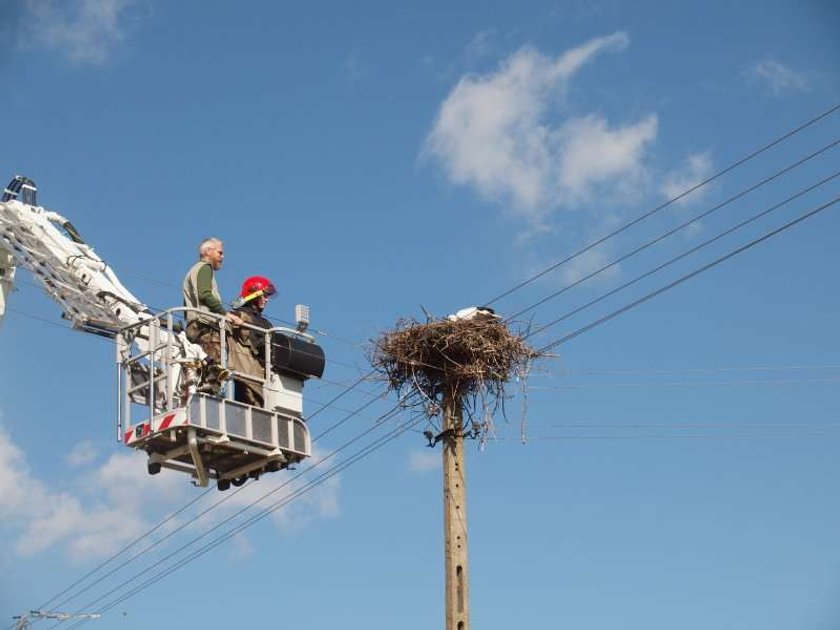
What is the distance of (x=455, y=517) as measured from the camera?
56.7 ft

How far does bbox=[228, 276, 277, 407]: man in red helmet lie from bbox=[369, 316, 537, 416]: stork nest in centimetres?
Answer: 191

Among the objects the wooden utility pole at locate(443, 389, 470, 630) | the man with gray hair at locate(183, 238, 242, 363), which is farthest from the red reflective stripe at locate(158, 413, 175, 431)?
the wooden utility pole at locate(443, 389, 470, 630)

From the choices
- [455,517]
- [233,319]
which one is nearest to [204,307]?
[233,319]

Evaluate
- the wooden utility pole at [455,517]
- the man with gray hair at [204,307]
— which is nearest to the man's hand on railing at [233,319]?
the man with gray hair at [204,307]

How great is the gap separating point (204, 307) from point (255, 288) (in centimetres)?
88

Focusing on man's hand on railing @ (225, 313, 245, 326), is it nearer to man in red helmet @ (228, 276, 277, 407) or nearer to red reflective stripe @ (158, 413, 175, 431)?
man in red helmet @ (228, 276, 277, 407)

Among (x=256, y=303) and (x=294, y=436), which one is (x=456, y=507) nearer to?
(x=294, y=436)

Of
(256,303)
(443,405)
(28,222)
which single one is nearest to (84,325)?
(28,222)

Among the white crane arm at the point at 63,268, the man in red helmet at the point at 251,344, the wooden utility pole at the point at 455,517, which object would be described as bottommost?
the wooden utility pole at the point at 455,517

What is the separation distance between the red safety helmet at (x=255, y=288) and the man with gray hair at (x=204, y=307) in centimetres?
55

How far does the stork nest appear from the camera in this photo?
1828 cm

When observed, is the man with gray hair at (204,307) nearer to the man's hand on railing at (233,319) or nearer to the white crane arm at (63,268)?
the man's hand on railing at (233,319)

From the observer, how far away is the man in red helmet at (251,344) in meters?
16.7

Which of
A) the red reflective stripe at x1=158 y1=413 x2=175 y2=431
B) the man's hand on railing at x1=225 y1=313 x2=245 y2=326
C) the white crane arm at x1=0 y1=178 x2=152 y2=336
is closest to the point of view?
the red reflective stripe at x1=158 y1=413 x2=175 y2=431
